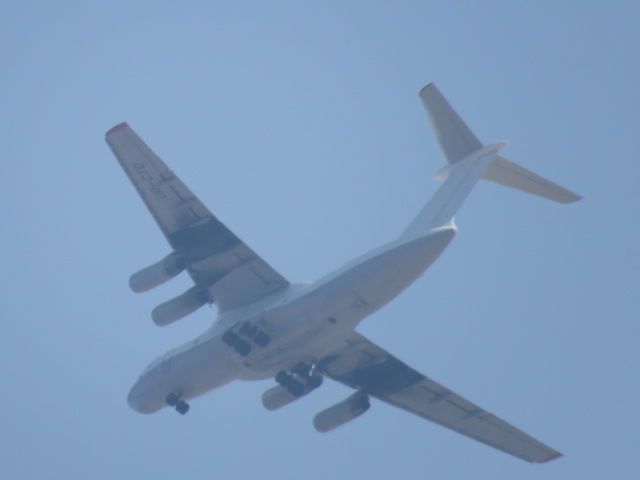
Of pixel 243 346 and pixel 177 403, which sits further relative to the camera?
pixel 177 403

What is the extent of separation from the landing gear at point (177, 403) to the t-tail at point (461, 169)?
6440 millimetres

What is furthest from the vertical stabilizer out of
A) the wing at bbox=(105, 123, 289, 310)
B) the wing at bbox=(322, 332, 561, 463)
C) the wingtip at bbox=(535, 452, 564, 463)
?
the wingtip at bbox=(535, 452, 564, 463)

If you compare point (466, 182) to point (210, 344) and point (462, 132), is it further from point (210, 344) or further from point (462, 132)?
point (210, 344)

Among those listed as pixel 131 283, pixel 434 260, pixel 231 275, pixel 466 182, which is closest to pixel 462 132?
pixel 466 182

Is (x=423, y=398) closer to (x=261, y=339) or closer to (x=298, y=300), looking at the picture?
(x=261, y=339)

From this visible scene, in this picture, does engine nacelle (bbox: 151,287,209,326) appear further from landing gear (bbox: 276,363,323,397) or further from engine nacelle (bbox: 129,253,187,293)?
landing gear (bbox: 276,363,323,397)

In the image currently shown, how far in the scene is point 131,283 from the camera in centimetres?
2611

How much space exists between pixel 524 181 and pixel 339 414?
672 centimetres

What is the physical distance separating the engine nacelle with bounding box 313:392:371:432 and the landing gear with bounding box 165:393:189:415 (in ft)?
9.86

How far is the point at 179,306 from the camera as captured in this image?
87.2 feet

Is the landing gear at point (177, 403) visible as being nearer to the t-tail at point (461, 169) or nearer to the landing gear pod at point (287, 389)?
the landing gear pod at point (287, 389)

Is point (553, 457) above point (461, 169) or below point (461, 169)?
below

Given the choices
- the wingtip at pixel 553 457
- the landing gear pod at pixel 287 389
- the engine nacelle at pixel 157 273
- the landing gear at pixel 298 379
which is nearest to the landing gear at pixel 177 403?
the landing gear pod at pixel 287 389

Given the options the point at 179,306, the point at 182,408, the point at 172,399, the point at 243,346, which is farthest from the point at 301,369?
the point at 179,306
